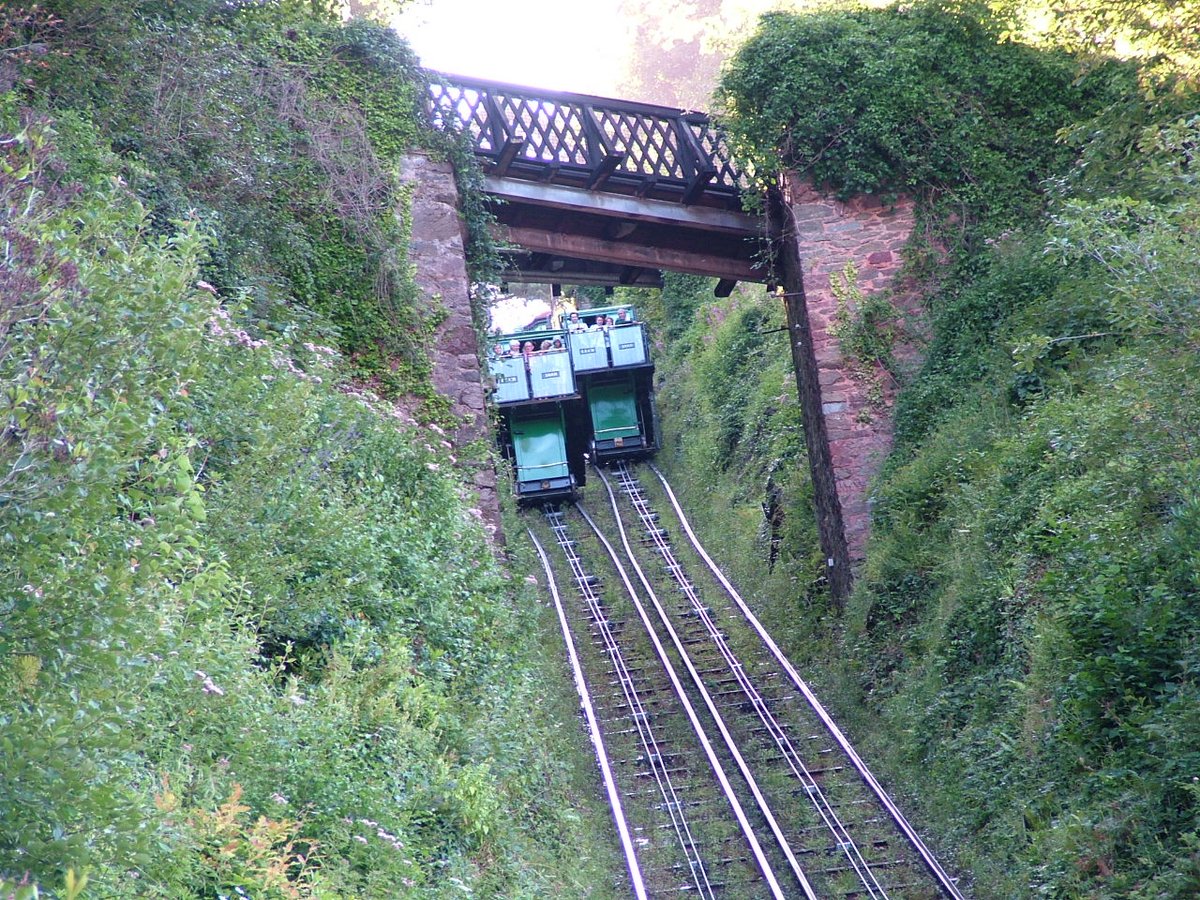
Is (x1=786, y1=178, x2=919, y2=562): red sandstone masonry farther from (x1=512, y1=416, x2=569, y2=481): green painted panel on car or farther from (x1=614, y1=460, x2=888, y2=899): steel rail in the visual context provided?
(x1=512, y1=416, x2=569, y2=481): green painted panel on car

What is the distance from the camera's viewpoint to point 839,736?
38.6ft

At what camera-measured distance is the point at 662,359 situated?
1302 inches

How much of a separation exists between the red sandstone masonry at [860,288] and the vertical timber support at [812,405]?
4.6 inches

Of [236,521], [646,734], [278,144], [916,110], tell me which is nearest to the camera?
[236,521]

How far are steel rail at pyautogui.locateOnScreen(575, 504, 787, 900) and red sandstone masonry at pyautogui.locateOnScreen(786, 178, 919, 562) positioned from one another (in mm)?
2666

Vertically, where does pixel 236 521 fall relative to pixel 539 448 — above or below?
below

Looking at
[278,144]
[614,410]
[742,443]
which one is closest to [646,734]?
[278,144]

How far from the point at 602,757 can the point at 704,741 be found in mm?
1111

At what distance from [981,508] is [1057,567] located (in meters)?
2.02

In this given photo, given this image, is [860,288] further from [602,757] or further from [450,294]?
[602,757]

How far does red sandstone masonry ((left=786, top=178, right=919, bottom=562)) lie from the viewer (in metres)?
14.3

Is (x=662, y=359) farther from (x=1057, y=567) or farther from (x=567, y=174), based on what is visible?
(x=1057, y=567)

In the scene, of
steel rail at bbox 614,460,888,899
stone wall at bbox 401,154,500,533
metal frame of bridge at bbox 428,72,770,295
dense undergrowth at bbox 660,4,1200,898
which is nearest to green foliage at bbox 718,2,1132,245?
dense undergrowth at bbox 660,4,1200,898

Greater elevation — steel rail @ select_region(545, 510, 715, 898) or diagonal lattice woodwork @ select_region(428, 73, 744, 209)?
diagonal lattice woodwork @ select_region(428, 73, 744, 209)
